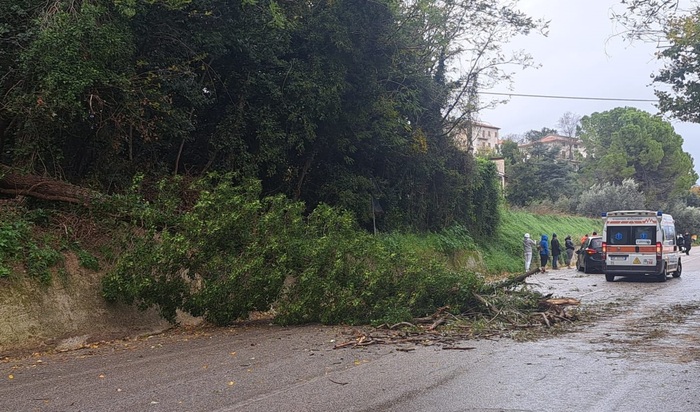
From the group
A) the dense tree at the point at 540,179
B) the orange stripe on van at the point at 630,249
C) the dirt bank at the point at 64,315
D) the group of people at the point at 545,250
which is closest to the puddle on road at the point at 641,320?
the orange stripe on van at the point at 630,249

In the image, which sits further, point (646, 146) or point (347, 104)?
point (646, 146)

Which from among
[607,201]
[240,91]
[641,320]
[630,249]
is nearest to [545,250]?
[630,249]

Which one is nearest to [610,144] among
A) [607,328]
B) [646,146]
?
[646,146]

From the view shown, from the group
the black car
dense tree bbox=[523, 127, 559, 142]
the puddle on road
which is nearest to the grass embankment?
the black car

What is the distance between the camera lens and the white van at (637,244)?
21.0 m

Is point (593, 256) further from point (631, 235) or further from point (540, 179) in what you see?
point (540, 179)

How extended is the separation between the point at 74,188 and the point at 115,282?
2.85 m

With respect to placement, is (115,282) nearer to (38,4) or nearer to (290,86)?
(38,4)

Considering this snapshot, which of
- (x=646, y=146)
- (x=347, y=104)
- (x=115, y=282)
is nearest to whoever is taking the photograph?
(x=115, y=282)

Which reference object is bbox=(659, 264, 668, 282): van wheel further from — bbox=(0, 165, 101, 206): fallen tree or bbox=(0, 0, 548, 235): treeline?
bbox=(0, 165, 101, 206): fallen tree

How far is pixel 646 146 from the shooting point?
69.6 meters

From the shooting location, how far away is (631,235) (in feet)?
69.7

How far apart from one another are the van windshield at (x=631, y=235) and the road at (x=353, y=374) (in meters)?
11.0

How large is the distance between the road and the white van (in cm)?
1099
